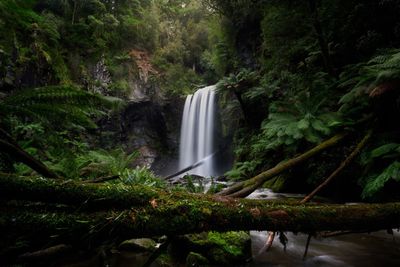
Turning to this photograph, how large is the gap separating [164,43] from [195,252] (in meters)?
18.9

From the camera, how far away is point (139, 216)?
162 centimetres

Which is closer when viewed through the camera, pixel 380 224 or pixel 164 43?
pixel 380 224

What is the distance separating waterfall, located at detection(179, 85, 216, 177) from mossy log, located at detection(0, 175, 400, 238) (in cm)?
1482

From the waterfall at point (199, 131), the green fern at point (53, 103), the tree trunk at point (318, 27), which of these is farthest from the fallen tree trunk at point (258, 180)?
the waterfall at point (199, 131)

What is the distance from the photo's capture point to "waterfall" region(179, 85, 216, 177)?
57.5ft

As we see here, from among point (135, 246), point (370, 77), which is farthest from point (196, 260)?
point (370, 77)

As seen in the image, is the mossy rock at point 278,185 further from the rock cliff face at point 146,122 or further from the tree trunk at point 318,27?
the rock cliff face at point 146,122

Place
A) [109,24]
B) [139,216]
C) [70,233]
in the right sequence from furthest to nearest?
[109,24] < [139,216] < [70,233]

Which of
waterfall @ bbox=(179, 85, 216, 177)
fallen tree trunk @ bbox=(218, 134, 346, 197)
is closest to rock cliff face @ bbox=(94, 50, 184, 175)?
waterfall @ bbox=(179, 85, 216, 177)

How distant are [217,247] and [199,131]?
14209mm

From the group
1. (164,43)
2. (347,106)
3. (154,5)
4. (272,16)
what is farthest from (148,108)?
(347,106)

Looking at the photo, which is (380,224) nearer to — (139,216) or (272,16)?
(139,216)

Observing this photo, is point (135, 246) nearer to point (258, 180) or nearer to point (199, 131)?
point (258, 180)

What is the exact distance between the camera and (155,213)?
1661 millimetres
